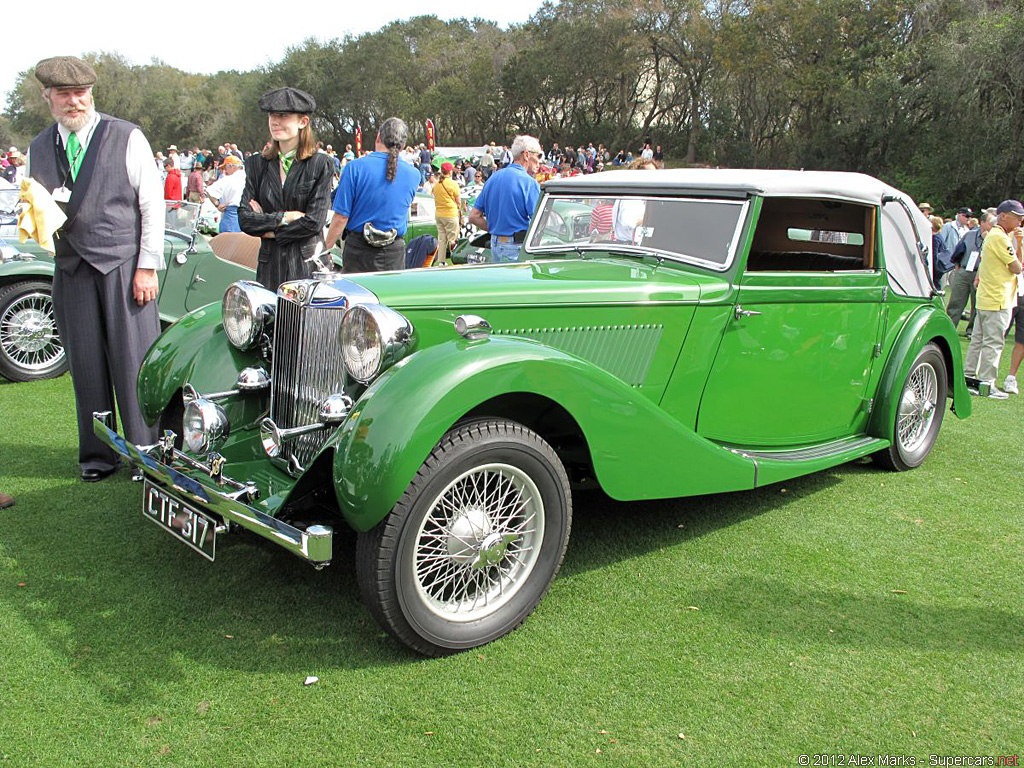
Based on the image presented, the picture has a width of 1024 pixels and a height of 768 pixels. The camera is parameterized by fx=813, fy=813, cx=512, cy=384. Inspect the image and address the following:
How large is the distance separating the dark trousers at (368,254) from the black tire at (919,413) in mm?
3537

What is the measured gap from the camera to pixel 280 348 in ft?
11.3

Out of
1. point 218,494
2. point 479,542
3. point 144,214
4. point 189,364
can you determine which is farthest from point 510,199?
point 218,494

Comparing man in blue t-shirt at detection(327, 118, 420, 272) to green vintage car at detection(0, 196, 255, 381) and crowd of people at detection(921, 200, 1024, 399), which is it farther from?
crowd of people at detection(921, 200, 1024, 399)

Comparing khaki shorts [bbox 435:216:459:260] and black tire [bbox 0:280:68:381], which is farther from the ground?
khaki shorts [bbox 435:216:459:260]

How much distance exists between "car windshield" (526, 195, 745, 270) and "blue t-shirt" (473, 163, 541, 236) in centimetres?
185

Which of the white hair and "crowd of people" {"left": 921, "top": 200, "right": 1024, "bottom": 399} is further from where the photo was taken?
"crowd of people" {"left": 921, "top": 200, "right": 1024, "bottom": 399}

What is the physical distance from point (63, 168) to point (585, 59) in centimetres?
5070

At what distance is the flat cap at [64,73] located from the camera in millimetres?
3803

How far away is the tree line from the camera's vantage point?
25344 mm

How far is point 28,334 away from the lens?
21.3 ft

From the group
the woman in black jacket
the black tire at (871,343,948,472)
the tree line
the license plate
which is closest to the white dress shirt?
the woman in black jacket

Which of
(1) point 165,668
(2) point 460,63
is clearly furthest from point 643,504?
(2) point 460,63

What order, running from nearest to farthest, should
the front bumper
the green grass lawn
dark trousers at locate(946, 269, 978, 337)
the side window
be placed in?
the green grass lawn
the front bumper
the side window
dark trousers at locate(946, 269, 978, 337)

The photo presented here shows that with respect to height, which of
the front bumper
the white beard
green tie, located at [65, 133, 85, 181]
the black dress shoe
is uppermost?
the white beard
